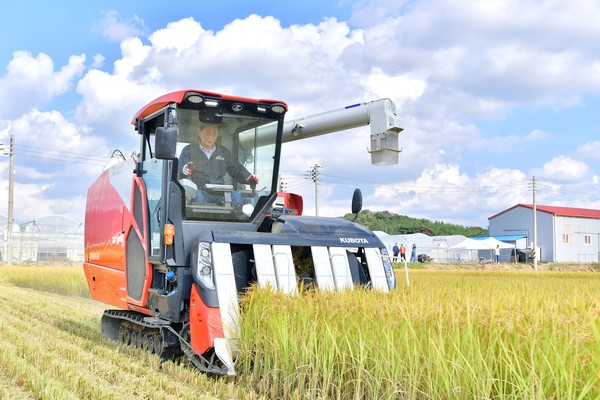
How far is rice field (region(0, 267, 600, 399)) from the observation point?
340 centimetres

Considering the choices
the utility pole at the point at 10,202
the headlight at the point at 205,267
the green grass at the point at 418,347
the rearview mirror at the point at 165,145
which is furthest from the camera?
the utility pole at the point at 10,202

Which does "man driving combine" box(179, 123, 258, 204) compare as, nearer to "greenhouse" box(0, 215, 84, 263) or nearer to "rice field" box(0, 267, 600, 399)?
"rice field" box(0, 267, 600, 399)

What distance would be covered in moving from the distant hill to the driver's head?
199ft

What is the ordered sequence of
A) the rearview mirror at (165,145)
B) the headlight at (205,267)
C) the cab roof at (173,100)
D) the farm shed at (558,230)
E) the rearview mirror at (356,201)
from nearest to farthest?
the headlight at (205,267)
the rearview mirror at (165,145)
the cab roof at (173,100)
the rearview mirror at (356,201)
the farm shed at (558,230)

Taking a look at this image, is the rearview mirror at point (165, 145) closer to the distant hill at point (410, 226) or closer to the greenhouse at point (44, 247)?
the greenhouse at point (44, 247)

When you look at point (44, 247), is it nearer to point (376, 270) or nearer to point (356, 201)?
point (356, 201)

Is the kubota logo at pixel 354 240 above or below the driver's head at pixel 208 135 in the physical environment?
below

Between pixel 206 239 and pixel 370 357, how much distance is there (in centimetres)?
230

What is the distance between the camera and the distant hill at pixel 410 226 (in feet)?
228

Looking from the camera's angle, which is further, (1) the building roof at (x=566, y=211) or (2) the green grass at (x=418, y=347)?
(1) the building roof at (x=566, y=211)

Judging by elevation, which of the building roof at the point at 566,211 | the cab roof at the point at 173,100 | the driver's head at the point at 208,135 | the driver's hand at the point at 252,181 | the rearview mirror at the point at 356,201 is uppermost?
the building roof at the point at 566,211

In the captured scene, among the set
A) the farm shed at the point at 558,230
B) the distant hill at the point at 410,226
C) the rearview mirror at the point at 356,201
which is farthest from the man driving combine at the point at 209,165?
the distant hill at the point at 410,226

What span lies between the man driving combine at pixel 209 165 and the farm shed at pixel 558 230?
50433mm

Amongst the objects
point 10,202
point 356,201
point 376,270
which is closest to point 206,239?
point 376,270
